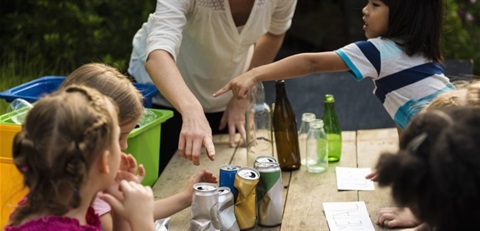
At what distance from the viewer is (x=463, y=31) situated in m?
5.59

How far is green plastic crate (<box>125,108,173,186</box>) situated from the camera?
2602 mm

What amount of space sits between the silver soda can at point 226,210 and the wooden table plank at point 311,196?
18 centimetres

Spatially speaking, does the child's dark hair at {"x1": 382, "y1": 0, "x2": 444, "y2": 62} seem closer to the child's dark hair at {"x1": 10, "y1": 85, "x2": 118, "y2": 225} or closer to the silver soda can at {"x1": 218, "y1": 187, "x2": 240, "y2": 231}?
the silver soda can at {"x1": 218, "y1": 187, "x2": 240, "y2": 231}

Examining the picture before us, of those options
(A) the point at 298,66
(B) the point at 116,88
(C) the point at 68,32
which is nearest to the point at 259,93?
(A) the point at 298,66

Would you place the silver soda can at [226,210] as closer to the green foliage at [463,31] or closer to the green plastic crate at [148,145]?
the green plastic crate at [148,145]

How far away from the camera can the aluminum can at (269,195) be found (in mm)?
2232

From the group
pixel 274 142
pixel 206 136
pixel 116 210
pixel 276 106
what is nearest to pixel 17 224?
pixel 116 210

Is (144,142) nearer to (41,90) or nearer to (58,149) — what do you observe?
(41,90)

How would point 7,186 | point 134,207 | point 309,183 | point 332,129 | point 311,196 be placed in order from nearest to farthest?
point 134,207 → point 7,186 → point 311,196 → point 309,183 → point 332,129

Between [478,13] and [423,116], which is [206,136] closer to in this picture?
[423,116]

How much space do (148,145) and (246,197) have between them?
0.64 meters

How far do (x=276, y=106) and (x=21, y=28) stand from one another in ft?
10.9

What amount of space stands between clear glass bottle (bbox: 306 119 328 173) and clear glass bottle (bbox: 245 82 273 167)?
17cm

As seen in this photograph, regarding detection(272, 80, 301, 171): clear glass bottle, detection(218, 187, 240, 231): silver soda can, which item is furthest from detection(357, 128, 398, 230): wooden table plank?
detection(218, 187, 240, 231): silver soda can
